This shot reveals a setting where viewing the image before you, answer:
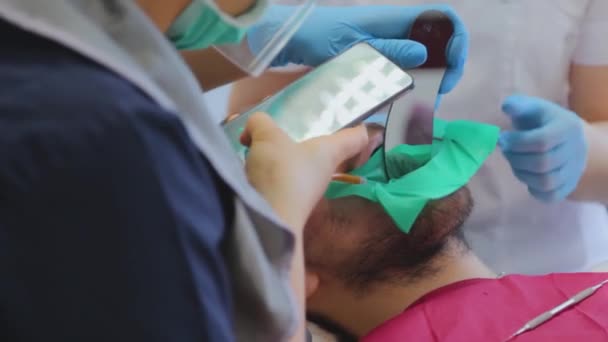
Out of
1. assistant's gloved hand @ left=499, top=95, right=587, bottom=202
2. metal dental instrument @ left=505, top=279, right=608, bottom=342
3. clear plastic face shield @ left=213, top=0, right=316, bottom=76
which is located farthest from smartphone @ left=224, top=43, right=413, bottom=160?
metal dental instrument @ left=505, top=279, right=608, bottom=342

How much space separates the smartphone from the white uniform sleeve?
419 millimetres

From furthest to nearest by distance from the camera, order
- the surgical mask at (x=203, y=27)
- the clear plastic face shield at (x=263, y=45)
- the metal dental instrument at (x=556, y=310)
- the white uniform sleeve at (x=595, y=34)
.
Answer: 1. the white uniform sleeve at (x=595, y=34)
2. the metal dental instrument at (x=556, y=310)
3. the clear plastic face shield at (x=263, y=45)
4. the surgical mask at (x=203, y=27)

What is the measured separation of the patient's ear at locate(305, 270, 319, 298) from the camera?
845mm

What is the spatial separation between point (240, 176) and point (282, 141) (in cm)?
14

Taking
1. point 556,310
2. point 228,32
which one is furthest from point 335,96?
point 556,310

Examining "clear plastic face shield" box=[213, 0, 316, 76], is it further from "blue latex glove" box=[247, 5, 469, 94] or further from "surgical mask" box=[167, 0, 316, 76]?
"blue latex glove" box=[247, 5, 469, 94]

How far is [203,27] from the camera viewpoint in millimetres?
511

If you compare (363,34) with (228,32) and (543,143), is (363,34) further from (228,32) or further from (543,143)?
(228,32)

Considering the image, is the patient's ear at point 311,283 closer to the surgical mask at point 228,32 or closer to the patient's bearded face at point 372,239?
the patient's bearded face at point 372,239

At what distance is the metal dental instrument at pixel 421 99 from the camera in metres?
0.83

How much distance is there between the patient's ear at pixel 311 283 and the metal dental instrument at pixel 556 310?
25 centimetres

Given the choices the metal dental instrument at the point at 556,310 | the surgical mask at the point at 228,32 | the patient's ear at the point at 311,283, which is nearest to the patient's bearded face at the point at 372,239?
the patient's ear at the point at 311,283

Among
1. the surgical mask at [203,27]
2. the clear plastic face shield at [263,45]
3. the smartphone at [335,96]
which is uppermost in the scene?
the surgical mask at [203,27]

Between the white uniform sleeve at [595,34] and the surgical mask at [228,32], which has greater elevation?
the surgical mask at [228,32]
